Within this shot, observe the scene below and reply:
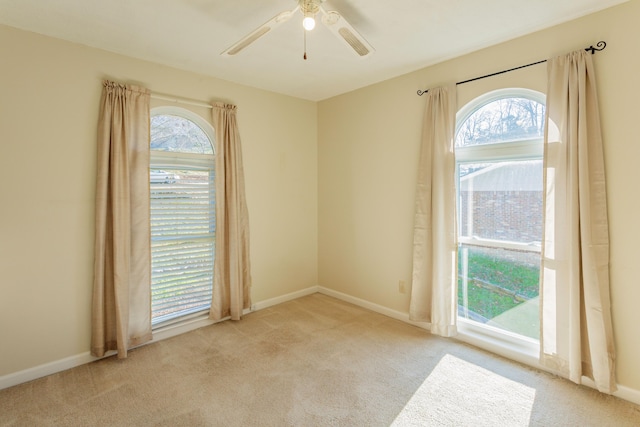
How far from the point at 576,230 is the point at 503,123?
105 centimetres

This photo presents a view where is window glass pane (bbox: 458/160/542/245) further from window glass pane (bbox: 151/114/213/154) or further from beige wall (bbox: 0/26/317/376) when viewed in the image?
beige wall (bbox: 0/26/317/376)

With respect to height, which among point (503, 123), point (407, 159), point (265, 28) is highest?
point (265, 28)

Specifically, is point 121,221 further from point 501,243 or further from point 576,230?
point 576,230

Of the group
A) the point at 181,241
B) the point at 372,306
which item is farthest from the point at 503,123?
the point at 181,241

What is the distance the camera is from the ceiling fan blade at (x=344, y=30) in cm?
174

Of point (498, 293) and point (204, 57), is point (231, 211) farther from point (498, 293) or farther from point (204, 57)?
point (498, 293)

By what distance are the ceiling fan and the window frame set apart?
138 cm

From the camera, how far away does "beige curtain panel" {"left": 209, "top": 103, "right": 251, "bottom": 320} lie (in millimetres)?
3229

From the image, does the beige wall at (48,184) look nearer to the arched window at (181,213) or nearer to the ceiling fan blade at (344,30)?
the arched window at (181,213)

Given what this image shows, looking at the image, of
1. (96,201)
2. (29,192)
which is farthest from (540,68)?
(29,192)

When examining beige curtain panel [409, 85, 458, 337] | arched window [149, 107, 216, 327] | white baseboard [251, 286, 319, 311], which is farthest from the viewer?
white baseboard [251, 286, 319, 311]

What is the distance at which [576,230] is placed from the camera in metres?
2.13

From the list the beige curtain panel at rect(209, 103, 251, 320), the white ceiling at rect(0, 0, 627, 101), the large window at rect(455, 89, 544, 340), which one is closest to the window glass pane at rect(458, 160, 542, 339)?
the large window at rect(455, 89, 544, 340)

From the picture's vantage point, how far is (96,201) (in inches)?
100.0
